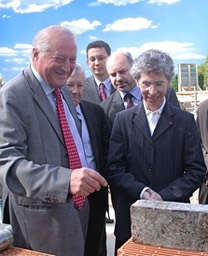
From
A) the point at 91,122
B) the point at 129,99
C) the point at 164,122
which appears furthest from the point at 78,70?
Result: the point at 164,122

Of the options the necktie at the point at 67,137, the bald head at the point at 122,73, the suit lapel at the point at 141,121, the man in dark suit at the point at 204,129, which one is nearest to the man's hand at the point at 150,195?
the suit lapel at the point at 141,121

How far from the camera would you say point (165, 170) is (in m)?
2.25

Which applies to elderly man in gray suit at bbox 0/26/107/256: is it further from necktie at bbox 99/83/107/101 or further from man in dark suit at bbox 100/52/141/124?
necktie at bbox 99/83/107/101

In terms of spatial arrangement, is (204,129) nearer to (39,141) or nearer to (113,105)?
(113,105)

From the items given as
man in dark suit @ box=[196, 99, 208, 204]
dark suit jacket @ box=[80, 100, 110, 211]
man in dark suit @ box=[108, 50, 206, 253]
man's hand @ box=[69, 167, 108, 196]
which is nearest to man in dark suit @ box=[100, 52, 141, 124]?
dark suit jacket @ box=[80, 100, 110, 211]

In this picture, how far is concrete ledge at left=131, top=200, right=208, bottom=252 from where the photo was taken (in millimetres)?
1385

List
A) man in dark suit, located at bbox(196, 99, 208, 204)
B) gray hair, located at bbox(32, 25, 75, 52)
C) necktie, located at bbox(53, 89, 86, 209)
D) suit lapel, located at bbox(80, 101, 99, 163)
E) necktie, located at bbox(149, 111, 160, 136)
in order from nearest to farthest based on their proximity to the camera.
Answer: gray hair, located at bbox(32, 25, 75, 52) < necktie, located at bbox(53, 89, 86, 209) < necktie, located at bbox(149, 111, 160, 136) < suit lapel, located at bbox(80, 101, 99, 163) < man in dark suit, located at bbox(196, 99, 208, 204)

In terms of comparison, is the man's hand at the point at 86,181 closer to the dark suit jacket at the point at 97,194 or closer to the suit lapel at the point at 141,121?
the suit lapel at the point at 141,121

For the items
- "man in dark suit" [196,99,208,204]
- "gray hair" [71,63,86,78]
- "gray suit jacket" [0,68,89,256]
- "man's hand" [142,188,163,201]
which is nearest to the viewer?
"gray suit jacket" [0,68,89,256]

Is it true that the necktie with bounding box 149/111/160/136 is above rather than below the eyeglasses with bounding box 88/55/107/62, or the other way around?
below

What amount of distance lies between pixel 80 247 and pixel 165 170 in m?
0.67

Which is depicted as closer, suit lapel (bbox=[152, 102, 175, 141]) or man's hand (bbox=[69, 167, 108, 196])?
man's hand (bbox=[69, 167, 108, 196])

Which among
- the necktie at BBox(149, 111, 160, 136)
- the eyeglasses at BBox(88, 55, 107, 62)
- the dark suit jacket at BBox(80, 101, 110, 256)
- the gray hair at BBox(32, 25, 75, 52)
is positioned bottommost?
the dark suit jacket at BBox(80, 101, 110, 256)

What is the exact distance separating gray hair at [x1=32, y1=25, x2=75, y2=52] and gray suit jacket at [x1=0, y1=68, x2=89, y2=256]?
0.16 meters
